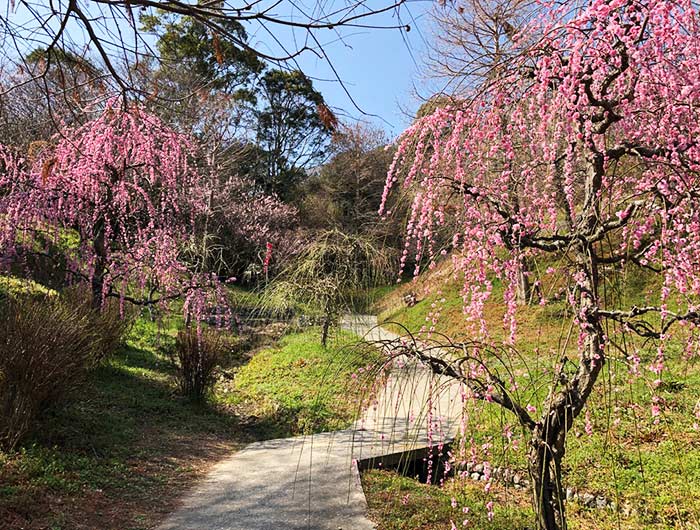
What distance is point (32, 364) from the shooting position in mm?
4484

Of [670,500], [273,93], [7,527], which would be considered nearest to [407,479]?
[670,500]

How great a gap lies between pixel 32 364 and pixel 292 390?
3794 millimetres

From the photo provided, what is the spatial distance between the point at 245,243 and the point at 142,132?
10.8 meters

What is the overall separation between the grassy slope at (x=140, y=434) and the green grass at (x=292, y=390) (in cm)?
2

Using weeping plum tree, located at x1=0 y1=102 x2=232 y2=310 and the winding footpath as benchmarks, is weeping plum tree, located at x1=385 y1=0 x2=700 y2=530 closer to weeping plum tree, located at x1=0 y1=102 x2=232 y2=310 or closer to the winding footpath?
the winding footpath

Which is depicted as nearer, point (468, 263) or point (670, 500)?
point (468, 263)

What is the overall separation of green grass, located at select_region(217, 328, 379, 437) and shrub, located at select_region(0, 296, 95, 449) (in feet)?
8.04

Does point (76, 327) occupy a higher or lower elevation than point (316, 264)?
lower

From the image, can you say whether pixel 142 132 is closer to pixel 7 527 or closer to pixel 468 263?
pixel 7 527

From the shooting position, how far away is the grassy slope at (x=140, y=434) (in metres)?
3.60

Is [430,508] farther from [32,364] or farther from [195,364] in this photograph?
[195,364]

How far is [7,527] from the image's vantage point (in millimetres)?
3191

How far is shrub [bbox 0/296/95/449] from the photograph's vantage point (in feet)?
13.9

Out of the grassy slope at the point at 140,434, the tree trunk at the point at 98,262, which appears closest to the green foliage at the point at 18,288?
the tree trunk at the point at 98,262
